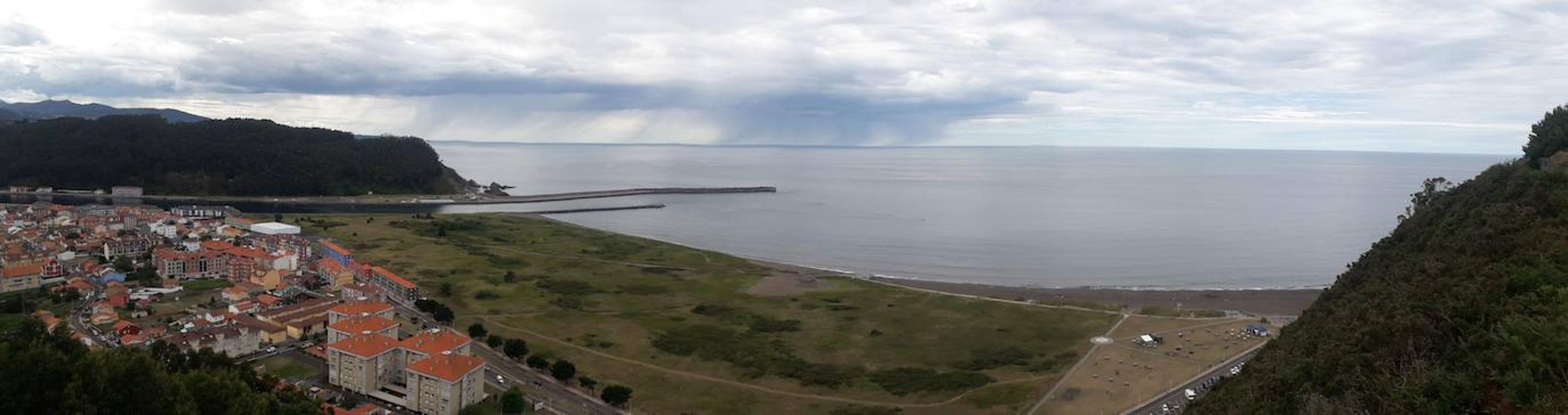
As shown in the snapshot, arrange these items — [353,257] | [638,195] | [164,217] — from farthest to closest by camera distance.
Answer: [638,195]
[164,217]
[353,257]

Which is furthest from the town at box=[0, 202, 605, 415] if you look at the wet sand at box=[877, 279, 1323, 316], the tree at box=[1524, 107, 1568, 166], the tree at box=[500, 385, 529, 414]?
the tree at box=[1524, 107, 1568, 166]

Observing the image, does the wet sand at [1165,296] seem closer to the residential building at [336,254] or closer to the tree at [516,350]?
the tree at [516,350]

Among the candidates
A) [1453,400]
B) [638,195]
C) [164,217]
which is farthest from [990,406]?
[638,195]

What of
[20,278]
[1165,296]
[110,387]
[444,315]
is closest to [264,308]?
[444,315]

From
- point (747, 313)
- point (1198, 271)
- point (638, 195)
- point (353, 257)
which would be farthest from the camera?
point (638, 195)

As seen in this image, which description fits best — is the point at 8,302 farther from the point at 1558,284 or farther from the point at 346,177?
the point at 346,177

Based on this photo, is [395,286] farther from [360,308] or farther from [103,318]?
[103,318]

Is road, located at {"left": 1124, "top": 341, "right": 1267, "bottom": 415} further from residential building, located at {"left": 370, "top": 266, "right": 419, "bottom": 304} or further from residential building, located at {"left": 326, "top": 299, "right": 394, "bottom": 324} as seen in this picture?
residential building, located at {"left": 370, "top": 266, "right": 419, "bottom": 304}
